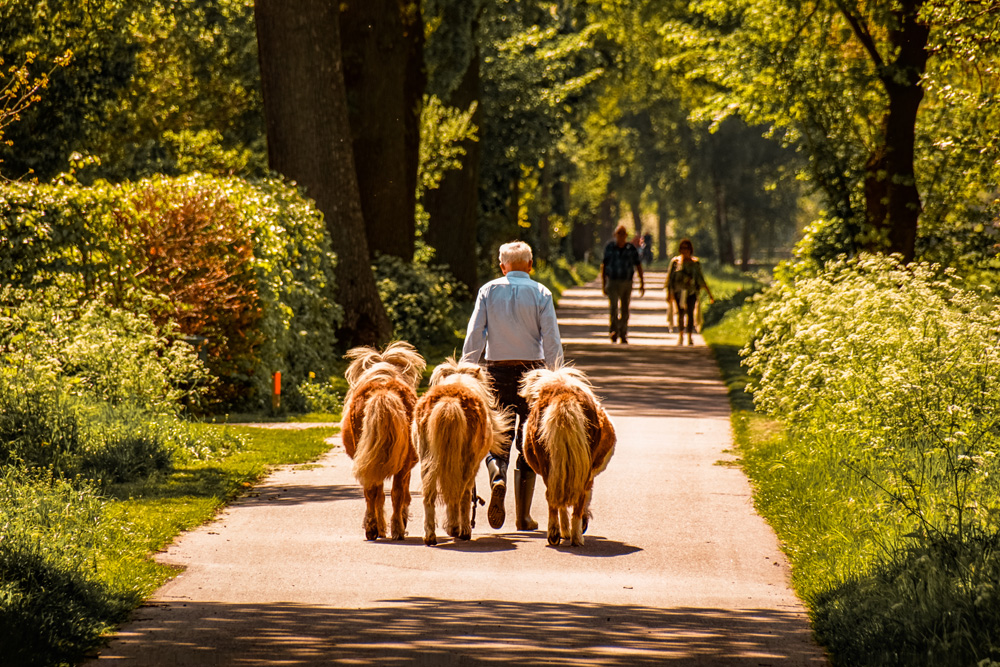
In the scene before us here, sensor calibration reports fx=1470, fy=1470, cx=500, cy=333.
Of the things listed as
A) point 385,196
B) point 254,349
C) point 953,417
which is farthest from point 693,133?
point 953,417

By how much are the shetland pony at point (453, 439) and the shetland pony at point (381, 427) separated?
0.15 metres

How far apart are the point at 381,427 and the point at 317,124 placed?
1234 cm

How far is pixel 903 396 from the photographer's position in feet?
37.4

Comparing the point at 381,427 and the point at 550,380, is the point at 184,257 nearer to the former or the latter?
the point at 381,427

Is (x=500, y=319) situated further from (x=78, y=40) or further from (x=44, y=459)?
(x=78, y=40)

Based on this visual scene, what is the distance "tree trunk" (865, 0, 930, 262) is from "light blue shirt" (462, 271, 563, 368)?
1233 cm

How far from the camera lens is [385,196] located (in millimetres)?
24797

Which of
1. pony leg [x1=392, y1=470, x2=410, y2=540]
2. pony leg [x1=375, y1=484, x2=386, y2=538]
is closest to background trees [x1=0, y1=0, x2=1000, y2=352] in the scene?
pony leg [x1=392, y1=470, x2=410, y2=540]

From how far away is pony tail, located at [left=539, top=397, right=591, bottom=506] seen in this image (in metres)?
9.04

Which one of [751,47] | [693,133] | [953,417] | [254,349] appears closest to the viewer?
[953,417]

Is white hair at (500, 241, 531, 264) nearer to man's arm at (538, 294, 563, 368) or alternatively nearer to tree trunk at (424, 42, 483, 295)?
man's arm at (538, 294, 563, 368)

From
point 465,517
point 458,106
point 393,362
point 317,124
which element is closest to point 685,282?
point 458,106

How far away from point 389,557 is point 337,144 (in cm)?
1278

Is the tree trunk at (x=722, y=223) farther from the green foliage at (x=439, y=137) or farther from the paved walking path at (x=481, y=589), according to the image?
the paved walking path at (x=481, y=589)
